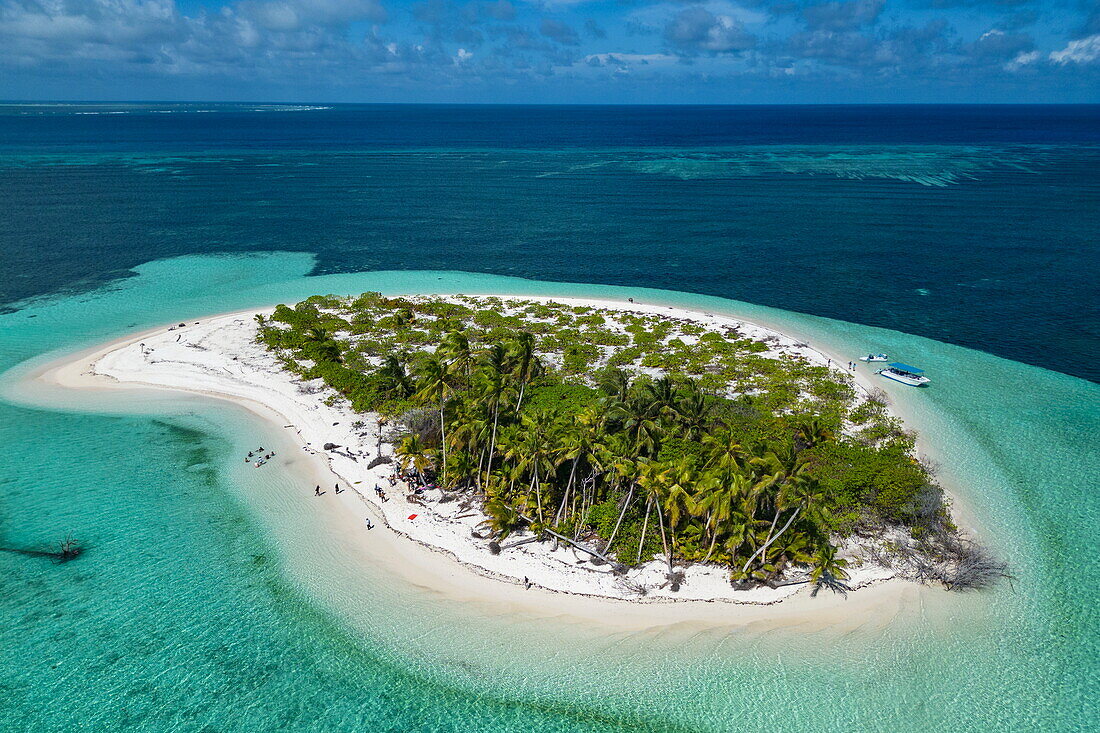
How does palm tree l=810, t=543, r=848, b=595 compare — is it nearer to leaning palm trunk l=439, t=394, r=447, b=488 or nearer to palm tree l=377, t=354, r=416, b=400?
leaning palm trunk l=439, t=394, r=447, b=488

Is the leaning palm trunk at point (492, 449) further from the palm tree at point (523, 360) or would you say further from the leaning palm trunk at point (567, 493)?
the leaning palm trunk at point (567, 493)

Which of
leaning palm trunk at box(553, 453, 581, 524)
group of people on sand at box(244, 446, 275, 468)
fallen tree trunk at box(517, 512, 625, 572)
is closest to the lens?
fallen tree trunk at box(517, 512, 625, 572)

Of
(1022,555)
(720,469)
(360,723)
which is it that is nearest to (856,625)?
(720,469)

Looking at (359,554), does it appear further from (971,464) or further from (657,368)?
(971,464)

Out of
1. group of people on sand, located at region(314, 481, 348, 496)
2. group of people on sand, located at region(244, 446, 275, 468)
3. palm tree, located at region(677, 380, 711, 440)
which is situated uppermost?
palm tree, located at region(677, 380, 711, 440)

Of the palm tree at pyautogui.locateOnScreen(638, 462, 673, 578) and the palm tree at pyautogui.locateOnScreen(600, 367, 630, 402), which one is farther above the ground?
the palm tree at pyautogui.locateOnScreen(600, 367, 630, 402)

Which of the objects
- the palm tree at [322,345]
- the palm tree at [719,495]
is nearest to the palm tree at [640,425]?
the palm tree at [719,495]

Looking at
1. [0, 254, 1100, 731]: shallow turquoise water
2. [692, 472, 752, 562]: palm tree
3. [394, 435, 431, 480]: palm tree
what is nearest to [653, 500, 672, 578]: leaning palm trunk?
[692, 472, 752, 562]: palm tree

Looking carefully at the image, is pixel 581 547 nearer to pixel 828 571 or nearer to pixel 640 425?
pixel 640 425
